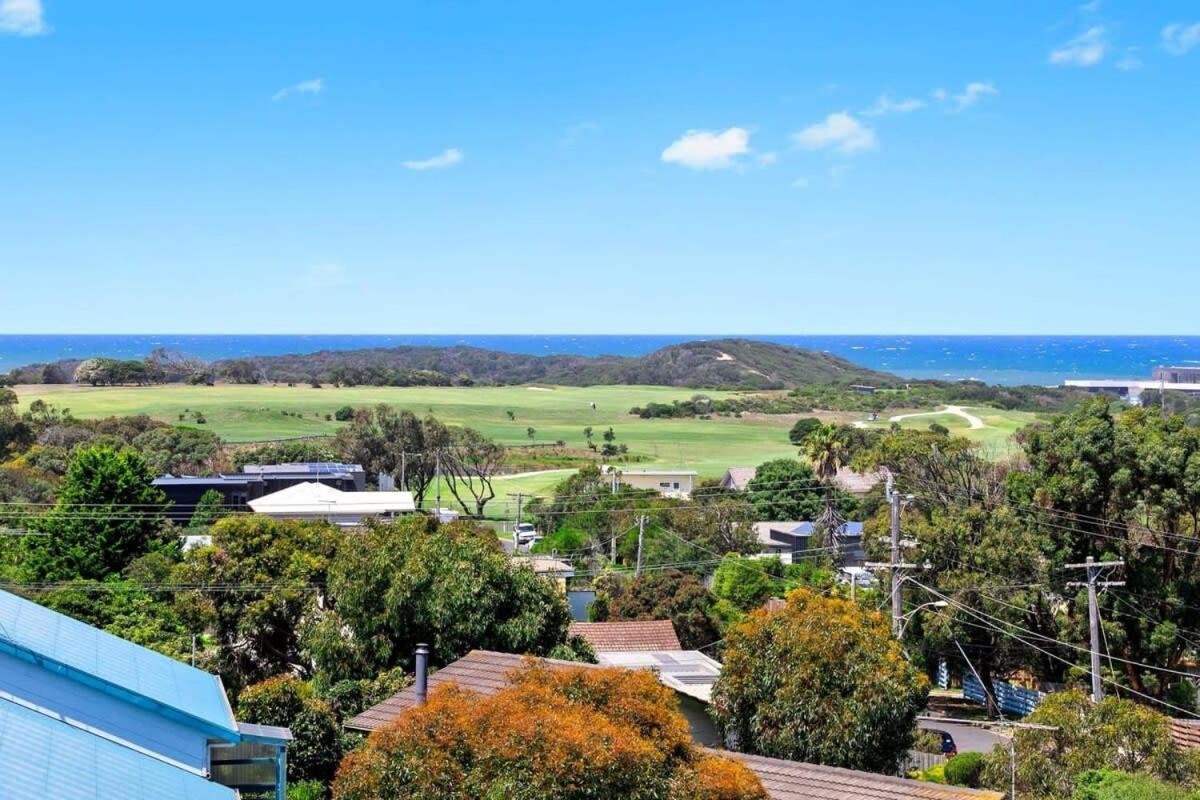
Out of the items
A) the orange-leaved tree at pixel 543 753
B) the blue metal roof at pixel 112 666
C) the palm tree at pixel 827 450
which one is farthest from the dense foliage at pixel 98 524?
the palm tree at pixel 827 450

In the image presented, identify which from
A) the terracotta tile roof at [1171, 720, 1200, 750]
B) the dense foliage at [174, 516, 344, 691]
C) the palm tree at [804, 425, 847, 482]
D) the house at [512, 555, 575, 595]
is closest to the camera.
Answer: the terracotta tile roof at [1171, 720, 1200, 750]

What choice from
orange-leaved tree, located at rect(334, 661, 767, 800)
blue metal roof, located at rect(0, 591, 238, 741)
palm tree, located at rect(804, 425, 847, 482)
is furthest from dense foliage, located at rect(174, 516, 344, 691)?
palm tree, located at rect(804, 425, 847, 482)

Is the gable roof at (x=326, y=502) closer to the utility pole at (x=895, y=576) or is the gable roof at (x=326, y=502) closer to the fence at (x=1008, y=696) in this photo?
the fence at (x=1008, y=696)

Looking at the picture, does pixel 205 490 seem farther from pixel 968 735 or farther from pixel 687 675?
pixel 968 735

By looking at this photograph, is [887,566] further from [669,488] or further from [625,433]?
[625,433]

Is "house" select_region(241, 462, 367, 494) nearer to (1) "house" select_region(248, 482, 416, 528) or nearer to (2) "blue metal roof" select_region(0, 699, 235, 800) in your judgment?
(1) "house" select_region(248, 482, 416, 528)

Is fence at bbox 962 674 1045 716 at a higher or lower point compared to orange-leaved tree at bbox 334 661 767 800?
lower

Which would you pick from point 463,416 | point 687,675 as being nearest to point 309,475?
Answer: point 687,675
